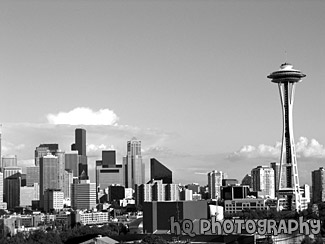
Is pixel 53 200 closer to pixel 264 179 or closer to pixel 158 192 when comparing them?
pixel 158 192

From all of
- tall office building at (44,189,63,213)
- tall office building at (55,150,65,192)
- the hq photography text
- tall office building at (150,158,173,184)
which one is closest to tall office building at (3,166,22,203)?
tall office building at (55,150,65,192)

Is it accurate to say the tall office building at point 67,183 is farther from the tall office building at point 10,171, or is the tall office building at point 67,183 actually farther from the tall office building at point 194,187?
the tall office building at point 194,187

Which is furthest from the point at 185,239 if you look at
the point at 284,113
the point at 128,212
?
the point at 128,212

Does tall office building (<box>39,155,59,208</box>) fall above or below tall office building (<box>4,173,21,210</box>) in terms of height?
above

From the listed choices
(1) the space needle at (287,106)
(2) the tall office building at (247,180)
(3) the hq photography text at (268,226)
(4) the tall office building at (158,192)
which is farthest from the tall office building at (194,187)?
(3) the hq photography text at (268,226)

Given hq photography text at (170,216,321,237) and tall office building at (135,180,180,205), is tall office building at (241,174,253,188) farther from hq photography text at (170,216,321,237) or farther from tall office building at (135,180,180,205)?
hq photography text at (170,216,321,237)
